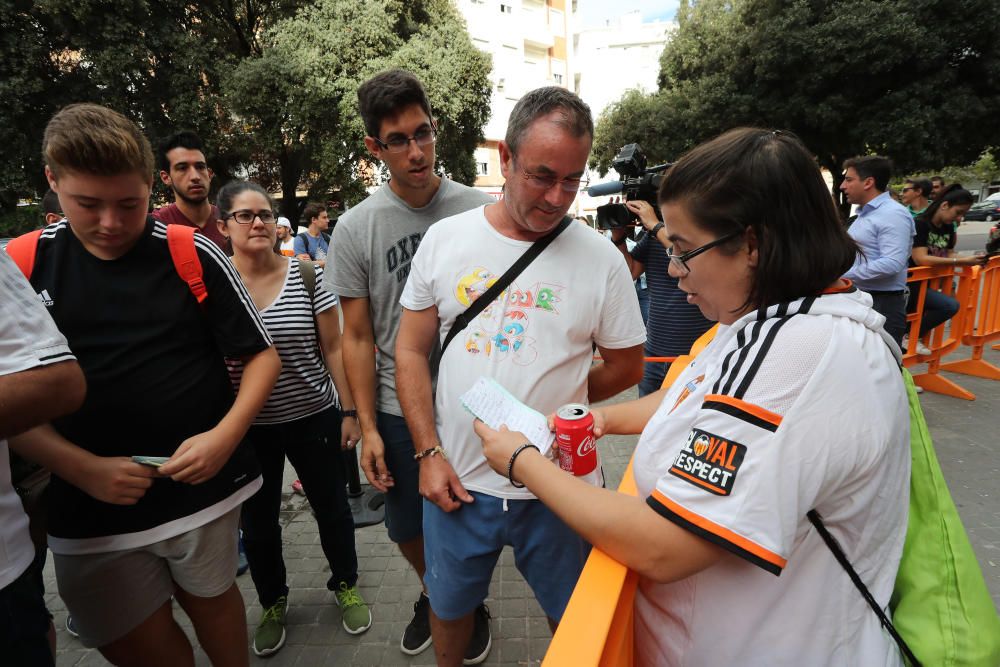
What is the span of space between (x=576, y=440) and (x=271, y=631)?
220 cm

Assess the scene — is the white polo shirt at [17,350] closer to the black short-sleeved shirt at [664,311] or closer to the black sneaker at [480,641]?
the black sneaker at [480,641]

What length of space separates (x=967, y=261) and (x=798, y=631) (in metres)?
6.38

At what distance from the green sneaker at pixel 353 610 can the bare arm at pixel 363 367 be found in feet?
2.85

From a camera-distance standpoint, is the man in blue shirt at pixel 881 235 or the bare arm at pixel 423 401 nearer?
the bare arm at pixel 423 401

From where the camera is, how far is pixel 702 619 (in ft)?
3.64

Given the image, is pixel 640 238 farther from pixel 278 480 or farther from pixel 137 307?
pixel 137 307

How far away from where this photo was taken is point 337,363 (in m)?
2.71

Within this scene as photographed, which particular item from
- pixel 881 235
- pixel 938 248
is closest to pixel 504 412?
pixel 881 235

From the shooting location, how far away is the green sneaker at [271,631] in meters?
2.57

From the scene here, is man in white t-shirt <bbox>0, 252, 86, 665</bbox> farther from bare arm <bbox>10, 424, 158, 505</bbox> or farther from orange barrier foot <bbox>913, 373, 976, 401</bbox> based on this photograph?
orange barrier foot <bbox>913, 373, 976, 401</bbox>

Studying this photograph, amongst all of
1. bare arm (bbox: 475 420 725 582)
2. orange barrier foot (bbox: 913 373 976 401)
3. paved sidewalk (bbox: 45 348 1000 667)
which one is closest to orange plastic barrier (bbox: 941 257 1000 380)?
orange barrier foot (bbox: 913 373 976 401)

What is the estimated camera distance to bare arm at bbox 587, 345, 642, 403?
1.89m

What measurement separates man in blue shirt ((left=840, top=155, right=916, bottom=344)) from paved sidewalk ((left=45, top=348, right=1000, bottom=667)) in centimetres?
124

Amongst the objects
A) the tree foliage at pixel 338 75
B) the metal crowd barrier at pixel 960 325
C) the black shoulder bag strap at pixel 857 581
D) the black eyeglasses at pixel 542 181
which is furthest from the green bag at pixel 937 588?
the tree foliage at pixel 338 75
